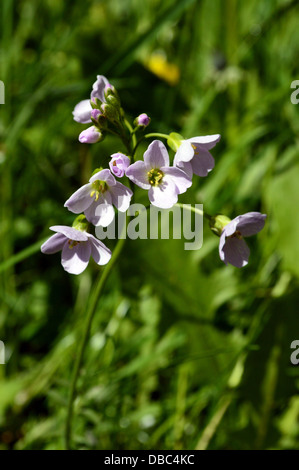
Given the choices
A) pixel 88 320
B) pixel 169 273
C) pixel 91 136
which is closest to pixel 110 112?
pixel 91 136

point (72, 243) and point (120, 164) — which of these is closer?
point (120, 164)

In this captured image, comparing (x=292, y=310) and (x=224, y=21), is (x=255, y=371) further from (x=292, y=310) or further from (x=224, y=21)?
(x=224, y=21)

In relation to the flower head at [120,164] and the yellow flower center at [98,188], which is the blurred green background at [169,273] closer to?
the yellow flower center at [98,188]

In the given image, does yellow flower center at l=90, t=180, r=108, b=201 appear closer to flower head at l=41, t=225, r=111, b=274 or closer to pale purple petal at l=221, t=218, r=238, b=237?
flower head at l=41, t=225, r=111, b=274

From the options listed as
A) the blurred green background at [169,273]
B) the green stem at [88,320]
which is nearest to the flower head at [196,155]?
the green stem at [88,320]

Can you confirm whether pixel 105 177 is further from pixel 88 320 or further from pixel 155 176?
pixel 88 320

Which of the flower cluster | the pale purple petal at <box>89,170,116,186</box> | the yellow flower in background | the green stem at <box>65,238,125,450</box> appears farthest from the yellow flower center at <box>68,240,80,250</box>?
the yellow flower in background

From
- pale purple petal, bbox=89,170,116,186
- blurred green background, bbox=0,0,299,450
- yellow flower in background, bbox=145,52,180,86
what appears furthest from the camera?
yellow flower in background, bbox=145,52,180,86
